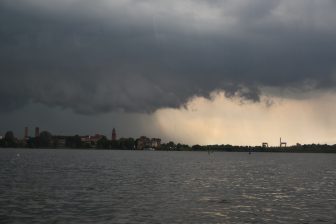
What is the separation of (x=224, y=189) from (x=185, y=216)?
27.7m

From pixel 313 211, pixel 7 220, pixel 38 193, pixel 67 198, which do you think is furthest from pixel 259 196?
pixel 7 220

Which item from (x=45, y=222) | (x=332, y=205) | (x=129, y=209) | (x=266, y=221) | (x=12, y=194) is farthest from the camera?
(x=12, y=194)

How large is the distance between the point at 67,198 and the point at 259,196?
933 inches

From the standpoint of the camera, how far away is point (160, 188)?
6912 centimetres

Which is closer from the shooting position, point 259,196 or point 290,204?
point 290,204

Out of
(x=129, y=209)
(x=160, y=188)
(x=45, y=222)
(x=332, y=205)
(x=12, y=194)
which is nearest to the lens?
(x=45, y=222)

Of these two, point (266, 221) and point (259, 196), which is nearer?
point (266, 221)

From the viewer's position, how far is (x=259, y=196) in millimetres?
59938

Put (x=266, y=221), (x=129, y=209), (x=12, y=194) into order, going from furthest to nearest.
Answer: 1. (x=12, y=194)
2. (x=129, y=209)
3. (x=266, y=221)

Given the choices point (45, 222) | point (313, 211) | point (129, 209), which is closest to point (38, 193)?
point (129, 209)

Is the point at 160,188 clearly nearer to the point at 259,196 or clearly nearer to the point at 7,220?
the point at 259,196

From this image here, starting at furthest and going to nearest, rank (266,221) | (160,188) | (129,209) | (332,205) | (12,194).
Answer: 1. (160,188)
2. (12,194)
3. (332,205)
4. (129,209)
5. (266,221)

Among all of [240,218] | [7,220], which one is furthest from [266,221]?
[7,220]

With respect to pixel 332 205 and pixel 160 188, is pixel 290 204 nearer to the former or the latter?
pixel 332 205
